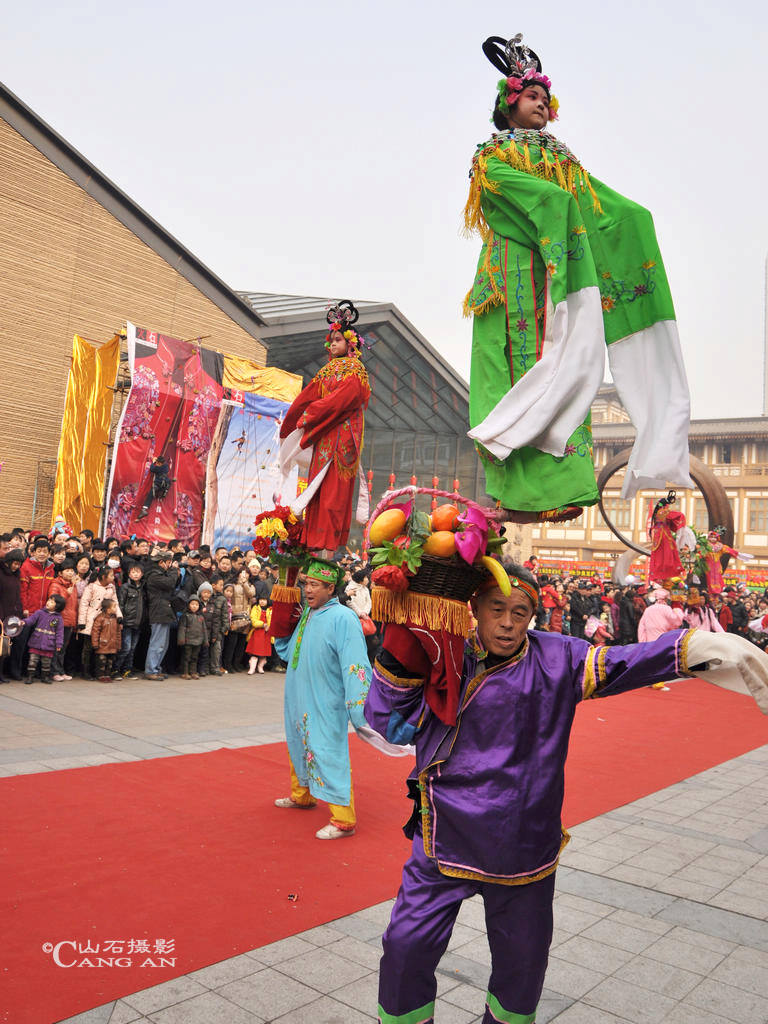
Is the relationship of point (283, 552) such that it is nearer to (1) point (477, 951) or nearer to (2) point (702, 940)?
(1) point (477, 951)

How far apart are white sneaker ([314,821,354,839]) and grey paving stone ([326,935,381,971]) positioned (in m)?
1.21

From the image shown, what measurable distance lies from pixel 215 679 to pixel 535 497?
8.98 metres

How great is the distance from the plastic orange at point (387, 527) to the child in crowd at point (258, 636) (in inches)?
366

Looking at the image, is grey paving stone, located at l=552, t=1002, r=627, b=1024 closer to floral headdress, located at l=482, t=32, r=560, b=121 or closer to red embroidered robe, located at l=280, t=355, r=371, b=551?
red embroidered robe, located at l=280, t=355, r=371, b=551

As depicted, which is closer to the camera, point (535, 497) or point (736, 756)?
point (535, 497)

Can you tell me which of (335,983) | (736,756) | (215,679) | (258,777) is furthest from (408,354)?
(335,983)

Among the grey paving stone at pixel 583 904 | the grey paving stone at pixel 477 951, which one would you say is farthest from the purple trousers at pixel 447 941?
the grey paving stone at pixel 583 904

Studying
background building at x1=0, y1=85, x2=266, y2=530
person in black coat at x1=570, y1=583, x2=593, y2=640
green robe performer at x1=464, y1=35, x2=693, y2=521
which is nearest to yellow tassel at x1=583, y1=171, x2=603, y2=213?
green robe performer at x1=464, y1=35, x2=693, y2=521

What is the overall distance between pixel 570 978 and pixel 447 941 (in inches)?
46.9

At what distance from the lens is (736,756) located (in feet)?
25.2

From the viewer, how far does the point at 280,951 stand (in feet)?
9.98

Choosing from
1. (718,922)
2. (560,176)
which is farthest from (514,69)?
(718,922)

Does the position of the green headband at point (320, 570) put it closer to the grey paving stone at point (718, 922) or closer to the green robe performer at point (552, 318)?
the grey paving stone at point (718, 922)

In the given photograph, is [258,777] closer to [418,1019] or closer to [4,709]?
[4,709]
